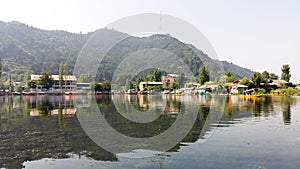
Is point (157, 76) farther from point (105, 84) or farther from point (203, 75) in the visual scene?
point (105, 84)

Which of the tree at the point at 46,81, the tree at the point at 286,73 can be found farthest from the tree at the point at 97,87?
the tree at the point at 286,73

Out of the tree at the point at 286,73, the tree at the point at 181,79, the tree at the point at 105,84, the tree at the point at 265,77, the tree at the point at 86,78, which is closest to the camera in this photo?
the tree at the point at 265,77

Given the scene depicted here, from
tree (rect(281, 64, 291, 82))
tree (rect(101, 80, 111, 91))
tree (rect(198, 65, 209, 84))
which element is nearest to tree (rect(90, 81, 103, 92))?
tree (rect(101, 80, 111, 91))

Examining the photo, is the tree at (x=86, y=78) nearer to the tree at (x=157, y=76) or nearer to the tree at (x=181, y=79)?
the tree at (x=157, y=76)

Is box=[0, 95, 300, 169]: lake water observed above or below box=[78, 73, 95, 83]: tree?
below

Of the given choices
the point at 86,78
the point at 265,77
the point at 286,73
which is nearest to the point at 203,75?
the point at 265,77

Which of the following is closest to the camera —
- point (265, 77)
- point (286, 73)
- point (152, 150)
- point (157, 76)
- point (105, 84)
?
point (152, 150)

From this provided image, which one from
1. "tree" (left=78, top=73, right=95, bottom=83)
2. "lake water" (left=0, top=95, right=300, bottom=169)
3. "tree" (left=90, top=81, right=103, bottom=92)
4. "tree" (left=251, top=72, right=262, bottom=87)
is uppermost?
"tree" (left=78, top=73, right=95, bottom=83)

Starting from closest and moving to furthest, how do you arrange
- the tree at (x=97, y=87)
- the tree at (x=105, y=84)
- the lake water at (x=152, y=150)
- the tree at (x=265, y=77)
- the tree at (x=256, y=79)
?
1. the lake water at (x=152, y=150)
2. the tree at (x=256, y=79)
3. the tree at (x=265, y=77)
4. the tree at (x=97, y=87)
5. the tree at (x=105, y=84)

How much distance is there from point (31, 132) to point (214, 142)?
1016 centimetres

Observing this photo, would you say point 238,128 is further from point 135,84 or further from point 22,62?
point 22,62

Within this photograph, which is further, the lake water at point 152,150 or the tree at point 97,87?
the tree at point 97,87

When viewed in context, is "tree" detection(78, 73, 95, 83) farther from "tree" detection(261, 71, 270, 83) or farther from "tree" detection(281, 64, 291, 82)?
"tree" detection(281, 64, 291, 82)

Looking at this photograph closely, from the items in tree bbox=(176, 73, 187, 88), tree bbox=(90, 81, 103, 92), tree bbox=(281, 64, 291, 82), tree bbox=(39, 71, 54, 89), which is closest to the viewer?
tree bbox=(281, 64, 291, 82)
